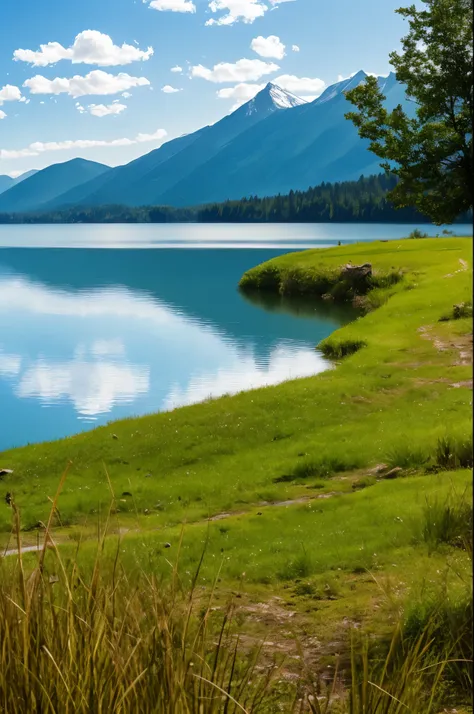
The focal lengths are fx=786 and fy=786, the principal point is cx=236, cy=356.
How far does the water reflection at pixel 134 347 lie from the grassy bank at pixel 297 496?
359 inches

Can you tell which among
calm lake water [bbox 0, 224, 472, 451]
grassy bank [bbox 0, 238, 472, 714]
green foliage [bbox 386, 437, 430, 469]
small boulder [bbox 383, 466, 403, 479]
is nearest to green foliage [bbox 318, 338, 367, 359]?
calm lake water [bbox 0, 224, 472, 451]

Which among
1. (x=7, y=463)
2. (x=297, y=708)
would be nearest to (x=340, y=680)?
(x=297, y=708)

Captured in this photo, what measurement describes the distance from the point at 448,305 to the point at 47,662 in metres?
37.7

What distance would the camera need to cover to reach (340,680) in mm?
8047

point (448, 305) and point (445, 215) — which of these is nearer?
point (445, 215)

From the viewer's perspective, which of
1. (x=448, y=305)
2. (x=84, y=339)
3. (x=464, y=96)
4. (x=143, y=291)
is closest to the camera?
(x=464, y=96)

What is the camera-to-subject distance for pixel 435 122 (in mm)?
12680

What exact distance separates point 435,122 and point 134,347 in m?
40.8

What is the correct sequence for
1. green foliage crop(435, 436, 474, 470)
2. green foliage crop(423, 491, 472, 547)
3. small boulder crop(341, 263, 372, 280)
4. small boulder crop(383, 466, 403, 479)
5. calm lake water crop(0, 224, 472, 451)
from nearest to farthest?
green foliage crop(423, 491, 472, 547) < green foliage crop(435, 436, 474, 470) < small boulder crop(383, 466, 403, 479) < calm lake water crop(0, 224, 472, 451) < small boulder crop(341, 263, 372, 280)

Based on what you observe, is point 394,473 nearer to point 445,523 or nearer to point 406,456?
point 406,456

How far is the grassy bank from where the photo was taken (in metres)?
9.83

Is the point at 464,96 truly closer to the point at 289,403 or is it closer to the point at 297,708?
the point at 297,708

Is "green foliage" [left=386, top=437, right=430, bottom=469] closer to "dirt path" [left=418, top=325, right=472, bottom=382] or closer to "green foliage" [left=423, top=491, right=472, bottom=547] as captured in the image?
"green foliage" [left=423, top=491, right=472, bottom=547]

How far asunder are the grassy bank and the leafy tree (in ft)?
9.88
